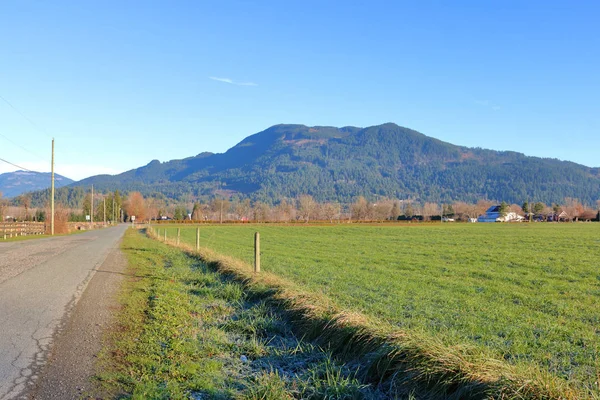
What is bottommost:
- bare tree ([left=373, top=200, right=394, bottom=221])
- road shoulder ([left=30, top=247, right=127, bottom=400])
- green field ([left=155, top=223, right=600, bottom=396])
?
green field ([left=155, top=223, right=600, bottom=396])

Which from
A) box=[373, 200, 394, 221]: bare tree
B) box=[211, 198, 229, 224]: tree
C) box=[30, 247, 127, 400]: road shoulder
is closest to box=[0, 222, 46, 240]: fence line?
box=[30, 247, 127, 400]: road shoulder

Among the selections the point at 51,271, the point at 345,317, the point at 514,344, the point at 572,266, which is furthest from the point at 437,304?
the point at 51,271

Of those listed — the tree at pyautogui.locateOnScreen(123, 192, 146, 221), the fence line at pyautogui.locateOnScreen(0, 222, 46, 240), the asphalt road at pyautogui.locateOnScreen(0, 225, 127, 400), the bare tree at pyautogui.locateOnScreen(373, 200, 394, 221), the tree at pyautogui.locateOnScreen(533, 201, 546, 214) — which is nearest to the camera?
the asphalt road at pyautogui.locateOnScreen(0, 225, 127, 400)

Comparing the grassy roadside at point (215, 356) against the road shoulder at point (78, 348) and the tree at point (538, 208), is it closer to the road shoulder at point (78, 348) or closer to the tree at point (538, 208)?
the road shoulder at point (78, 348)

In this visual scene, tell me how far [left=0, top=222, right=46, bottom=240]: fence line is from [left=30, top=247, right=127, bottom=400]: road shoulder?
37937 mm

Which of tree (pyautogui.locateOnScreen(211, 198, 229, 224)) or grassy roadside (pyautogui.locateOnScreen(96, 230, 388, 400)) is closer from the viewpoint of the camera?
grassy roadside (pyautogui.locateOnScreen(96, 230, 388, 400))

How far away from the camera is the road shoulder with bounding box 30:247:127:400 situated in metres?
4.86

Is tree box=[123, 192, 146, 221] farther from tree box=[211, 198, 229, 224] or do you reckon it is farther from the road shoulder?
the road shoulder

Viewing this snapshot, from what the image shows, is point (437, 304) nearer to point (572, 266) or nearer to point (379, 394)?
point (379, 394)

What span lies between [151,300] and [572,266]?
1608 centimetres

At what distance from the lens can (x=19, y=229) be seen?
49250 mm

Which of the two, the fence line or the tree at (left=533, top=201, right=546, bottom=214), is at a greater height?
the tree at (left=533, top=201, right=546, bottom=214)

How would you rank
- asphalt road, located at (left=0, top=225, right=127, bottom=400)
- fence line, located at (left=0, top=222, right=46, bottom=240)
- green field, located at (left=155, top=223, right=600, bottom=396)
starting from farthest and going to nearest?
1. fence line, located at (left=0, top=222, right=46, bottom=240)
2. green field, located at (left=155, top=223, right=600, bottom=396)
3. asphalt road, located at (left=0, top=225, right=127, bottom=400)

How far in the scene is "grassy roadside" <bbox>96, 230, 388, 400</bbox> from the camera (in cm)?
480
